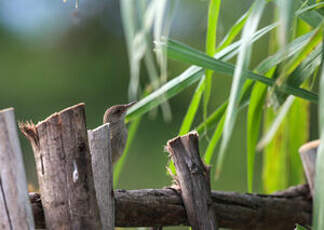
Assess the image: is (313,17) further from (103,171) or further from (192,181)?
(103,171)

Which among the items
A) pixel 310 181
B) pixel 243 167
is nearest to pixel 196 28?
pixel 243 167

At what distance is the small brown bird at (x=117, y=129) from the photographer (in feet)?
6.13

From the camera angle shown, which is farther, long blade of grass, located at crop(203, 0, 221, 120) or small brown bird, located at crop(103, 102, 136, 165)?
small brown bird, located at crop(103, 102, 136, 165)

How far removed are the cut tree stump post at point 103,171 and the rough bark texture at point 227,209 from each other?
0.20 ft

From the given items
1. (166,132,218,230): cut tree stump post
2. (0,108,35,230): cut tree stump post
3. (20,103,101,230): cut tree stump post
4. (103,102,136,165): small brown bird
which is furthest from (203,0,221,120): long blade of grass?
(103,102,136,165): small brown bird

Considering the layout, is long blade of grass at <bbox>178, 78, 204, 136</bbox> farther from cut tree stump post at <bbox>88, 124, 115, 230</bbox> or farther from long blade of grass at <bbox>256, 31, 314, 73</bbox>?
cut tree stump post at <bbox>88, 124, 115, 230</bbox>

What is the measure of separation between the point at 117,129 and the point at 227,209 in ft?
2.14

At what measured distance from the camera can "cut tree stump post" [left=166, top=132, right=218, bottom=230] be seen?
1.28 meters

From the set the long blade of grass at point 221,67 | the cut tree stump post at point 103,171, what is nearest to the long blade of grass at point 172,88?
the long blade of grass at point 221,67

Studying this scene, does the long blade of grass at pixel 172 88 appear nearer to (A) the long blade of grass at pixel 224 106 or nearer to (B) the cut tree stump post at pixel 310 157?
(A) the long blade of grass at pixel 224 106

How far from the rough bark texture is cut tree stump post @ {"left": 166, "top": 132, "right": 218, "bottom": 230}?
0.04m

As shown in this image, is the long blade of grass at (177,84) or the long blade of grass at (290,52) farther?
the long blade of grass at (177,84)

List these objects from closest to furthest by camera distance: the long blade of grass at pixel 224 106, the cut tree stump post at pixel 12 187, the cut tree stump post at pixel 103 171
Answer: the cut tree stump post at pixel 12 187, the cut tree stump post at pixel 103 171, the long blade of grass at pixel 224 106

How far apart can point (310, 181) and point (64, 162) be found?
0.78 m
